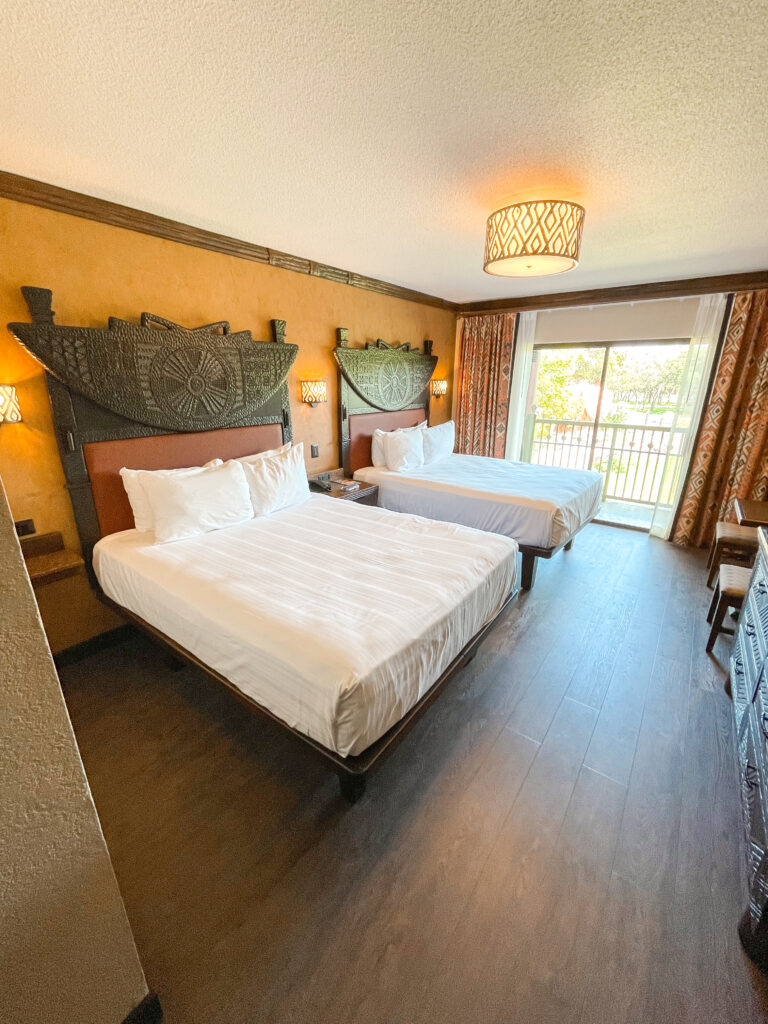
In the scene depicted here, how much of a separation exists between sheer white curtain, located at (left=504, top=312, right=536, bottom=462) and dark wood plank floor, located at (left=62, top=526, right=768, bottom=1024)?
3249 mm

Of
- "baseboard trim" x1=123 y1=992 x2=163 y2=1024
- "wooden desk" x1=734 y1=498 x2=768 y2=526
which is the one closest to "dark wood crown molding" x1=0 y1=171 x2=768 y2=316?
"wooden desk" x1=734 y1=498 x2=768 y2=526

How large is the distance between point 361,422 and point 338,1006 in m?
3.73

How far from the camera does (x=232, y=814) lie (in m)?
1.54

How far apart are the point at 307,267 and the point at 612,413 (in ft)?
12.9

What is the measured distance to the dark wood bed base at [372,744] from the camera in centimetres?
140

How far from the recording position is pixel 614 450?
511 centimetres

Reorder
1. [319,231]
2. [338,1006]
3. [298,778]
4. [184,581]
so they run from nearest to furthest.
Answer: [338,1006] → [298,778] → [184,581] → [319,231]

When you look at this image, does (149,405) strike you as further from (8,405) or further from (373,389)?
(373,389)

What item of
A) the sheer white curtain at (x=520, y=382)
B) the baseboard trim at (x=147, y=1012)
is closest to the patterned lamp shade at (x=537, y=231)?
the baseboard trim at (x=147, y=1012)

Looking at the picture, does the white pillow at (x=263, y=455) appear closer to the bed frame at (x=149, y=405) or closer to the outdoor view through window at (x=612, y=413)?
the bed frame at (x=149, y=405)

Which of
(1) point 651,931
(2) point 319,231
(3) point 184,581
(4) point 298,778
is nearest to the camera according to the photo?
(1) point 651,931

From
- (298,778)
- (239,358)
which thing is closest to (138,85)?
(239,358)

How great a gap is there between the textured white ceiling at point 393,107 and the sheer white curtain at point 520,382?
2320 millimetres

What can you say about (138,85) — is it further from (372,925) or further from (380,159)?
(372,925)
